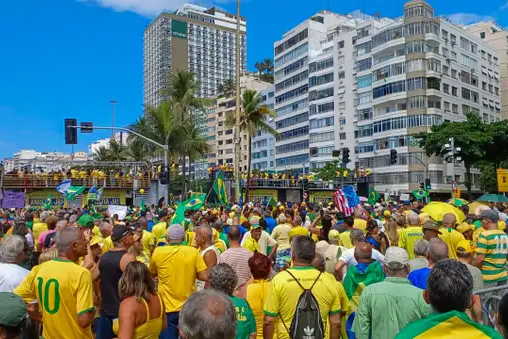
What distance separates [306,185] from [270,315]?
128ft

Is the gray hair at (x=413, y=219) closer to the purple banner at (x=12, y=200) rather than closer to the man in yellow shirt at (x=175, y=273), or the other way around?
the man in yellow shirt at (x=175, y=273)

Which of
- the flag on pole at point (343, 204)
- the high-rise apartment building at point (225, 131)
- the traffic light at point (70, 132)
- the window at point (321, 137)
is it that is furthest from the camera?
the high-rise apartment building at point (225, 131)

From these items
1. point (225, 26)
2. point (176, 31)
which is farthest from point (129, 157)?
point (225, 26)

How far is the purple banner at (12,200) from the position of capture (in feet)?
107

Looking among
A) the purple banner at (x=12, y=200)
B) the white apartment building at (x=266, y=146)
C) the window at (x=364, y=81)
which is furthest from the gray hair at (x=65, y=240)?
the white apartment building at (x=266, y=146)

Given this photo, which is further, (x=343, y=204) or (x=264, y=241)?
(x=343, y=204)

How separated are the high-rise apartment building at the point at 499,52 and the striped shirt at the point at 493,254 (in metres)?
74.4

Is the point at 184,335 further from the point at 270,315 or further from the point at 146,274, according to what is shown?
the point at 270,315

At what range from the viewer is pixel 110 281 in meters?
5.61

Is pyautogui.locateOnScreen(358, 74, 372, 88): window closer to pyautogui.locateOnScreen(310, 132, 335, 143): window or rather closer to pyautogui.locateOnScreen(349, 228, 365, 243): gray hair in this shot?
pyautogui.locateOnScreen(310, 132, 335, 143): window

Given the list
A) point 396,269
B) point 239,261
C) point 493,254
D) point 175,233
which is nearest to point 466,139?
point 493,254

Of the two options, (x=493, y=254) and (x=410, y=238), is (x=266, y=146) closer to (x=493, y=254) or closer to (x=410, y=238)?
(x=410, y=238)

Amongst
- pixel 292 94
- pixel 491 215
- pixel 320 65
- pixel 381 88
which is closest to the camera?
pixel 491 215

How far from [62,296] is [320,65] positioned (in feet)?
248
